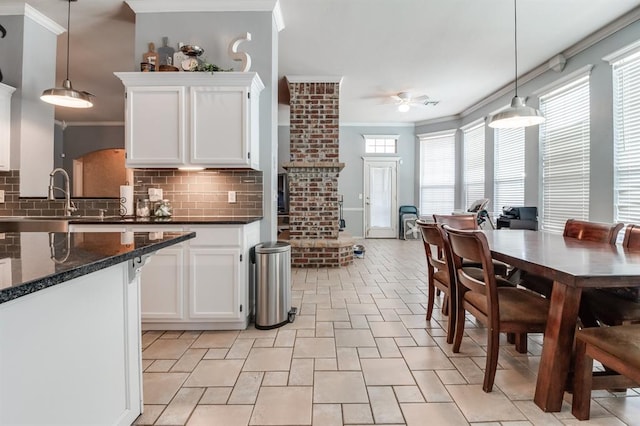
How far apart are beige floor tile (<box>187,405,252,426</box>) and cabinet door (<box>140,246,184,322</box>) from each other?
1.03 meters

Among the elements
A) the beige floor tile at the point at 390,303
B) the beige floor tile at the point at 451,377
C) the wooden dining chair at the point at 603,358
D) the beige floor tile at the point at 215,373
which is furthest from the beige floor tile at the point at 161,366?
the wooden dining chair at the point at 603,358

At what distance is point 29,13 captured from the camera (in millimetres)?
3092

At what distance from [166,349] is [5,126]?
2.83 m

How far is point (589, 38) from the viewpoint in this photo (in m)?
3.68

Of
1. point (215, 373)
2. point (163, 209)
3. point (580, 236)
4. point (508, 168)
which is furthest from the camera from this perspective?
point (508, 168)

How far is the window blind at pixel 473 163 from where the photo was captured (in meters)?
6.38

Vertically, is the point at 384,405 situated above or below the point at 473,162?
below

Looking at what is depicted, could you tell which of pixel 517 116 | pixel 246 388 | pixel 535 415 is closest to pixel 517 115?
pixel 517 116

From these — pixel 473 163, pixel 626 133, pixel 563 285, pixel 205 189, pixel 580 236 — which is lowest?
pixel 563 285

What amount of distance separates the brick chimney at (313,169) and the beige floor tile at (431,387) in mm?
2957

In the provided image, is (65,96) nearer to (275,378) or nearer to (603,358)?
(275,378)

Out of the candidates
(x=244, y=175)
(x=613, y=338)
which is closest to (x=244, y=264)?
(x=244, y=175)

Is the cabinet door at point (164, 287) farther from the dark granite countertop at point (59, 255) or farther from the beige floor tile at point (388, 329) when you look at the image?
the beige floor tile at point (388, 329)

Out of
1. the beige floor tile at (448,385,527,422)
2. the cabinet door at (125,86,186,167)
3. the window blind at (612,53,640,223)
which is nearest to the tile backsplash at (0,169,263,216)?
the cabinet door at (125,86,186,167)
